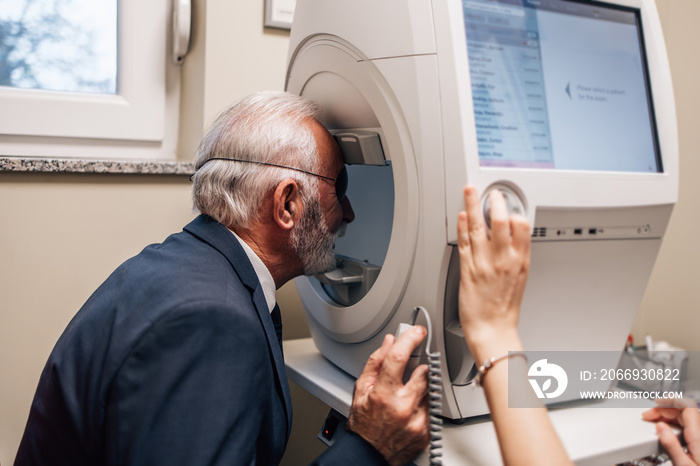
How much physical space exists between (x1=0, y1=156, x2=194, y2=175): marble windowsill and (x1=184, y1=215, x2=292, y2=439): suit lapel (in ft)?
1.29

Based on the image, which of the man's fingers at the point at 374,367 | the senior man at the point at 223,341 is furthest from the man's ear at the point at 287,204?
the man's fingers at the point at 374,367

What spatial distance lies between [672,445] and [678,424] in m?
0.06

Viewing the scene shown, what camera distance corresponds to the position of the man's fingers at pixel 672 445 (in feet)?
2.73

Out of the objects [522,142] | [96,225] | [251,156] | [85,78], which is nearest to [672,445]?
[522,142]

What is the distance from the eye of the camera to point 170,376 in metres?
0.70

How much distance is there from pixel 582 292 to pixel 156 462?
66cm

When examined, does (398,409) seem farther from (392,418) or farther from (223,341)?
(223,341)

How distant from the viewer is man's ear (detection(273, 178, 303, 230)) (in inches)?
37.7

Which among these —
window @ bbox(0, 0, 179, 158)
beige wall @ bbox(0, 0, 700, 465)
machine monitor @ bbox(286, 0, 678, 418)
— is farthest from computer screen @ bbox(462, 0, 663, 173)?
window @ bbox(0, 0, 179, 158)

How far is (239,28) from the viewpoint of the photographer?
136 centimetres

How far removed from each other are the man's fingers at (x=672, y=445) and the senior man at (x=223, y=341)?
1.24ft

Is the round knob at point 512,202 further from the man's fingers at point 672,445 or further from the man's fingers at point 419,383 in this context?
the man's fingers at point 672,445

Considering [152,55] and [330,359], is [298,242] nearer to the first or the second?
[330,359]

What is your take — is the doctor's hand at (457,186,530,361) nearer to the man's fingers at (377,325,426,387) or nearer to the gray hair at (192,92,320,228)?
the man's fingers at (377,325,426,387)
